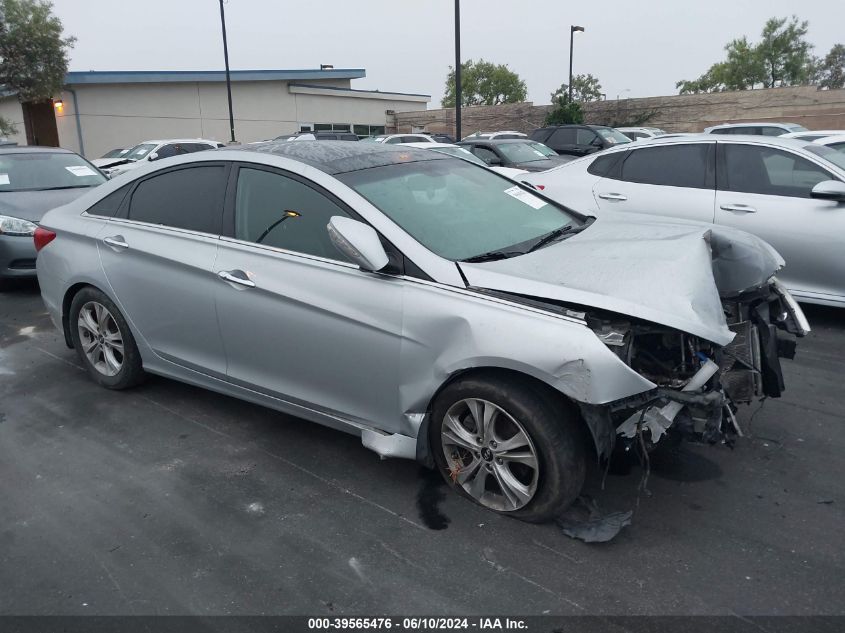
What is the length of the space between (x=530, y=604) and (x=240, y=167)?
2.72 m

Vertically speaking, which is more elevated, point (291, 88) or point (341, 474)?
point (291, 88)

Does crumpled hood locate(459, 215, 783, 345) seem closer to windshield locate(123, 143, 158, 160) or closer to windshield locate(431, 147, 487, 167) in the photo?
windshield locate(431, 147, 487, 167)

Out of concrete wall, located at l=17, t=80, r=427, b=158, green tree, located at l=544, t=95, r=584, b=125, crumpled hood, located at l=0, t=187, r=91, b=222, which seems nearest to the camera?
crumpled hood, located at l=0, t=187, r=91, b=222

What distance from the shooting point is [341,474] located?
359cm

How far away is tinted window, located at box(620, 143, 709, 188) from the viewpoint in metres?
6.25

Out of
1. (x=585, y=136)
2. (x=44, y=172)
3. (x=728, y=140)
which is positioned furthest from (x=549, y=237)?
(x=585, y=136)

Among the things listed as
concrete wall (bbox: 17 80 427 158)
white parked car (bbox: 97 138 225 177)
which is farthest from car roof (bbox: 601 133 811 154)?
concrete wall (bbox: 17 80 427 158)

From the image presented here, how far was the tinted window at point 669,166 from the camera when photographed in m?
Result: 6.25

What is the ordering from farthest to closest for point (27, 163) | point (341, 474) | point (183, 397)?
point (27, 163) → point (183, 397) → point (341, 474)

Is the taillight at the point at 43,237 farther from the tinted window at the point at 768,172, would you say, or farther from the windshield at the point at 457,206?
the tinted window at the point at 768,172

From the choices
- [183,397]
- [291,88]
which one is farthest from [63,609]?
[291,88]

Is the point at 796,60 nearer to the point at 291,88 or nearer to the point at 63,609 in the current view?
the point at 291,88

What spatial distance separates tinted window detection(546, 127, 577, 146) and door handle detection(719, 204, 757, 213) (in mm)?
14787

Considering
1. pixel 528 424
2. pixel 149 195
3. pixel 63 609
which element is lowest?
pixel 63 609
